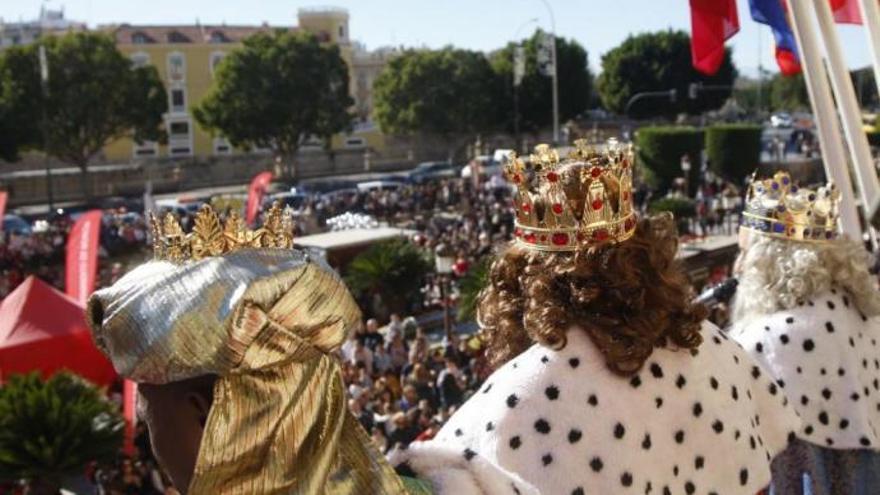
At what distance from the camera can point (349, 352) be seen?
1262 centimetres

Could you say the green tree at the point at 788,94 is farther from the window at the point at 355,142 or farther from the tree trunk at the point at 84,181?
the tree trunk at the point at 84,181

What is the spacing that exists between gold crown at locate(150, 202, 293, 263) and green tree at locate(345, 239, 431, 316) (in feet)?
53.5

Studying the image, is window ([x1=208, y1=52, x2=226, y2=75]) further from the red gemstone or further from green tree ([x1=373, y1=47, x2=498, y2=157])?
the red gemstone

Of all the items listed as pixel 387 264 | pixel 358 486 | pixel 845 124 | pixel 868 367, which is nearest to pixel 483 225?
pixel 387 264

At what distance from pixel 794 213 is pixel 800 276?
292 mm

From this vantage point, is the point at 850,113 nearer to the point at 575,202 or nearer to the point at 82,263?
the point at 575,202

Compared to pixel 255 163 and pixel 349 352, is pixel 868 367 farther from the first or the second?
pixel 255 163

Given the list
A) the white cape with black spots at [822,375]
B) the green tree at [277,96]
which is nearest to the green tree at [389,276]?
the white cape with black spots at [822,375]

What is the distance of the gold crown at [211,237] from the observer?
1.57 metres

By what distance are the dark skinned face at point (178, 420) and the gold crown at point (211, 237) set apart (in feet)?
0.62

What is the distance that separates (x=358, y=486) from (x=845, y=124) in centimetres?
663

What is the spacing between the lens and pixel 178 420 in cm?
158

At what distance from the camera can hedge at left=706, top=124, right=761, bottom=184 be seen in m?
36.7

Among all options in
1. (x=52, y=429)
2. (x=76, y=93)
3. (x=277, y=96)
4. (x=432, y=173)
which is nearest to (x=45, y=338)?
(x=52, y=429)
